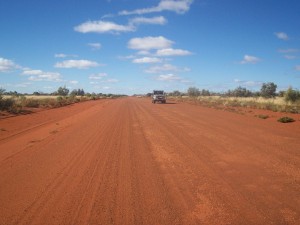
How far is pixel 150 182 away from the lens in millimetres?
7289

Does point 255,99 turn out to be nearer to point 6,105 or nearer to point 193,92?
point 6,105

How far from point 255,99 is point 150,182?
57451 millimetres

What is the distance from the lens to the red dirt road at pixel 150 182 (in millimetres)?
5500

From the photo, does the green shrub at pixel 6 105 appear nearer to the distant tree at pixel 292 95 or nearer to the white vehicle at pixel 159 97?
the white vehicle at pixel 159 97

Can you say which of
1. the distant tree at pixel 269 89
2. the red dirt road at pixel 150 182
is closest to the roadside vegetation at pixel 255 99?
the distant tree at pixel 269 89

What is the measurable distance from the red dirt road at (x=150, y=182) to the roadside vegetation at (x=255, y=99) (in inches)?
859

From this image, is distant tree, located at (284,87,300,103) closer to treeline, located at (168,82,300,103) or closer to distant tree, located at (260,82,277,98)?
treeline, located at (168,82,300,103)

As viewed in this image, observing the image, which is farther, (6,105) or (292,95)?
(292,95)

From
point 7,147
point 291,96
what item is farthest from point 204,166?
point 291,96

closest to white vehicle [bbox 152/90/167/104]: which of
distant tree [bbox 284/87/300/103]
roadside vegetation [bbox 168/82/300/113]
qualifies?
roadside vegetation [bbox 168/82/300/113]

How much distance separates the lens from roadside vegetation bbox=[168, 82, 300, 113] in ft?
121

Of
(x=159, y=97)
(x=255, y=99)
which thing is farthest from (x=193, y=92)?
(x=159, y=97)

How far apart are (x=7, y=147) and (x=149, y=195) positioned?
775 cm

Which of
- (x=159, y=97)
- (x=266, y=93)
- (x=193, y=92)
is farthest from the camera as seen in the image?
(x=193, y=92)
